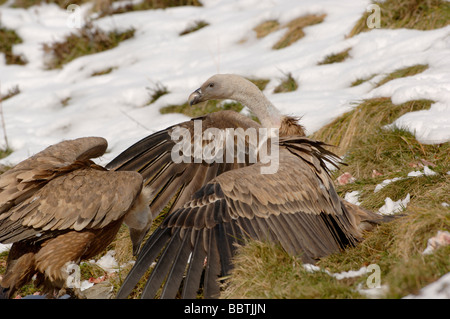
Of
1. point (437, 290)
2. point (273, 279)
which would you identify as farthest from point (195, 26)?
point (437, 290)

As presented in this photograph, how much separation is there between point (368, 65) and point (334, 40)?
1.13 m

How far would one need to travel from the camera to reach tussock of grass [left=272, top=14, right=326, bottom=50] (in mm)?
9664

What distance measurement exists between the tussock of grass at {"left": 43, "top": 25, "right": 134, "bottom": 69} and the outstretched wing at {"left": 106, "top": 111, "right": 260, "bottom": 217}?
6125 mm

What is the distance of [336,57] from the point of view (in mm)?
8742

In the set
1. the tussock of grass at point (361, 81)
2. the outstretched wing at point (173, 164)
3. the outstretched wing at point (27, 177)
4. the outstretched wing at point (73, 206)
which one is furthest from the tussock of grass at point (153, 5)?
the outstretched wing at point (73, 206)

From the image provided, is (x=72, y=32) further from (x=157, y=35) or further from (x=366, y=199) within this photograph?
(x=366, y=199)

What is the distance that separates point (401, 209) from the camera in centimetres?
528

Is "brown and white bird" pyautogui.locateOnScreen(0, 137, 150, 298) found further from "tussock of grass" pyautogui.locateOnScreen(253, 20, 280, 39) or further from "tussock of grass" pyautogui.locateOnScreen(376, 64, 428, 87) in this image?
"tussock of grass" pyautogui.locateOnScreen(253, 20, 280, 39)

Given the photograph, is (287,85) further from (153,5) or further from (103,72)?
(153,5)

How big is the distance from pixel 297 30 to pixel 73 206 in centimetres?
614

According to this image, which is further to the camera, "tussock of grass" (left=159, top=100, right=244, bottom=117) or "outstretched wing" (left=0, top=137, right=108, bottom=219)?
"tussock of grass" (left=159, top=100, right=244, bottom=117)
